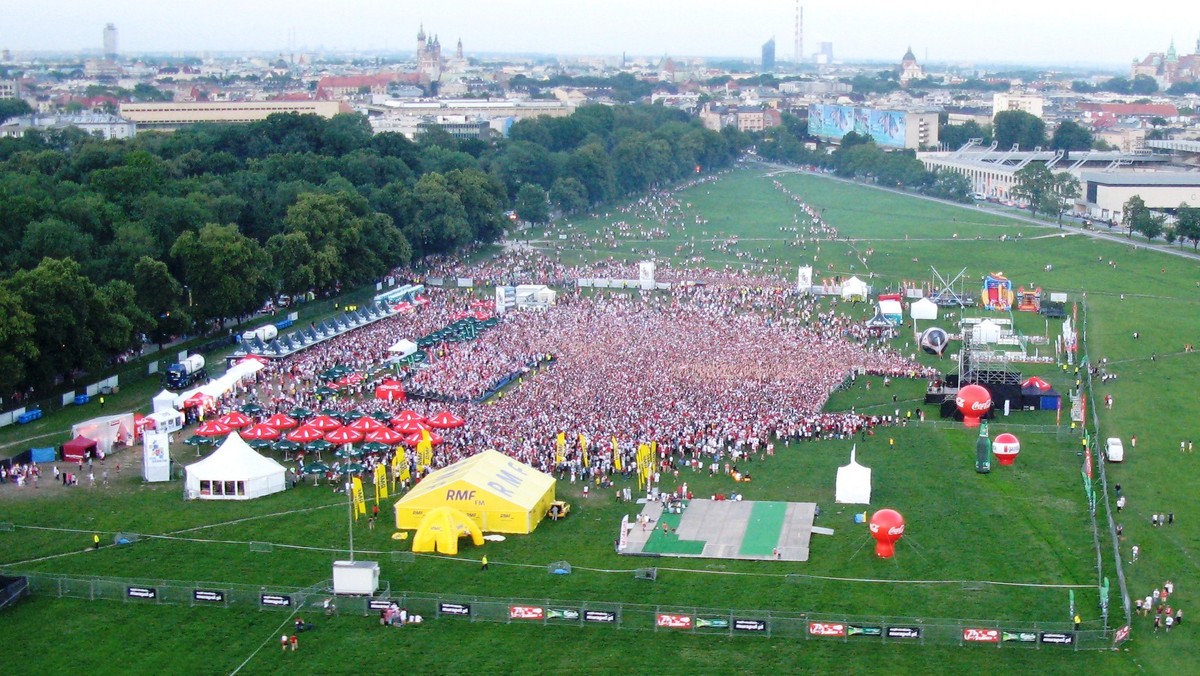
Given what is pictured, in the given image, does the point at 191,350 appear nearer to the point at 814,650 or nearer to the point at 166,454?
the point at 166,454

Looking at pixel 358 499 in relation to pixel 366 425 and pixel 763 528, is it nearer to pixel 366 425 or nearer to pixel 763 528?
pixel 366 425

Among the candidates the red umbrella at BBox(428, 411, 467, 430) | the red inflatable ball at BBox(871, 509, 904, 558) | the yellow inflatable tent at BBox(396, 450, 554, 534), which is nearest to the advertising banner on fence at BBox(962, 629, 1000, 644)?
the red inflatable ball at BBox(871, 509, 904, 558)

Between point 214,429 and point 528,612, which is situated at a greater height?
point 214,429

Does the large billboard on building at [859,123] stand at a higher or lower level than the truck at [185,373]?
higher

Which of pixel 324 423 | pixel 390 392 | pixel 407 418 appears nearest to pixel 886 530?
pixel 407 418

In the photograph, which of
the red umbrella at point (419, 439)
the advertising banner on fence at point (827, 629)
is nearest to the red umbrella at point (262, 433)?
the red umbrella at point (419, 439)

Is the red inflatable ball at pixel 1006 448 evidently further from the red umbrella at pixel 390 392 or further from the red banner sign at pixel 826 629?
the red umbrella at pixel 390 392

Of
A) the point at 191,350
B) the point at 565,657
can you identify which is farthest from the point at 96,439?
the point at 565,657
